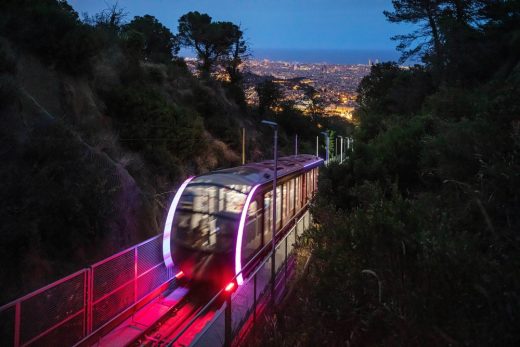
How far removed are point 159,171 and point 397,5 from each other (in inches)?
859

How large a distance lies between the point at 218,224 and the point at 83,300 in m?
3.45

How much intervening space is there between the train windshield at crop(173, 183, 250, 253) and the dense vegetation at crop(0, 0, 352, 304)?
9.64ft

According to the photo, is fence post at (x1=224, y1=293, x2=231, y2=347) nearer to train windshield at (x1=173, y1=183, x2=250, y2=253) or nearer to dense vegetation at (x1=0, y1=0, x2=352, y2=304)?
train windshield at (x1=173, y1=183, x2=250, y2=253)

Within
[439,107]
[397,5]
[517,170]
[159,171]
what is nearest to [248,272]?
[517,170]

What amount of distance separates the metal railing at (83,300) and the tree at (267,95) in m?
44.9

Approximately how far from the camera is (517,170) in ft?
15.2

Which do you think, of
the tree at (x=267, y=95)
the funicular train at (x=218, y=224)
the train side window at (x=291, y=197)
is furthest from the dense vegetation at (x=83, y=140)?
the tree at (x=267, y=95)

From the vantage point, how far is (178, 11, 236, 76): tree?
149ft

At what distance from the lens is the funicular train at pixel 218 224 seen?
9.77 metres

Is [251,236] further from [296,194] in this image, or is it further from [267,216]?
[296,194]

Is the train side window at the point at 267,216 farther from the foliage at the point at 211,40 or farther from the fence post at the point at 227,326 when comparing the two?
the foliage at the point at 211,40

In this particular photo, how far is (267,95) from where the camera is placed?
54.8 meters

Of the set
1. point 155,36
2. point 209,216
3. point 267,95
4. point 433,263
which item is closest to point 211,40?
point 155,36

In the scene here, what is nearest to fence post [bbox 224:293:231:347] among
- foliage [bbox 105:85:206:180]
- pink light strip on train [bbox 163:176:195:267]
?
pink light strip on train [bbox 163:176:195:267]
